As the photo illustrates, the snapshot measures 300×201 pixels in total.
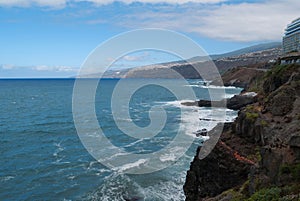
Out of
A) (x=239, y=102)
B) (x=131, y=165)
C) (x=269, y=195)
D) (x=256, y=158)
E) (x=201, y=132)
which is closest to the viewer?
(x=269, y=195)

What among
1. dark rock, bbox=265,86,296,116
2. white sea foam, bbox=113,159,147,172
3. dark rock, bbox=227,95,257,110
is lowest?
white sea foam, bbox=113,159,147,172

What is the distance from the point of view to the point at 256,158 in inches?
854

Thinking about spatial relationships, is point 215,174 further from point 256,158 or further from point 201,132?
point 201,132

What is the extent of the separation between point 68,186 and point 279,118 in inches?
682

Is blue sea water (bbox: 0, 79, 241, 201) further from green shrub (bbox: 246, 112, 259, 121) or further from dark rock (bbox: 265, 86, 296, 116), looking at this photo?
dark rock (bbox: 265, 86, 296, 116)

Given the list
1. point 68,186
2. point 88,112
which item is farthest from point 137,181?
point 88,112

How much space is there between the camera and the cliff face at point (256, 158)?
1345 cm

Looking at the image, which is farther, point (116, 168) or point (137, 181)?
point (116, 168)

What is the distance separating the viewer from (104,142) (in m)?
41.1

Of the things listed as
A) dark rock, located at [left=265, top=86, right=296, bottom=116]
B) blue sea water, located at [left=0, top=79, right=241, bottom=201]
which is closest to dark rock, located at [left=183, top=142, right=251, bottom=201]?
blue sea water, located at [left=0, top=79, right=241, bottom=201]

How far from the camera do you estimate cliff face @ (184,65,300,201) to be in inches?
530

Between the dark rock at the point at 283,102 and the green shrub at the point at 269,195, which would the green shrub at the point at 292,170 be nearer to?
the green shrub at the point at 269,195

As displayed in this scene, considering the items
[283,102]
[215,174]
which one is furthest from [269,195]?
[283,102]

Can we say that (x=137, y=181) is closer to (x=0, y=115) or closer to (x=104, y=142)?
(x=104, y=142)
